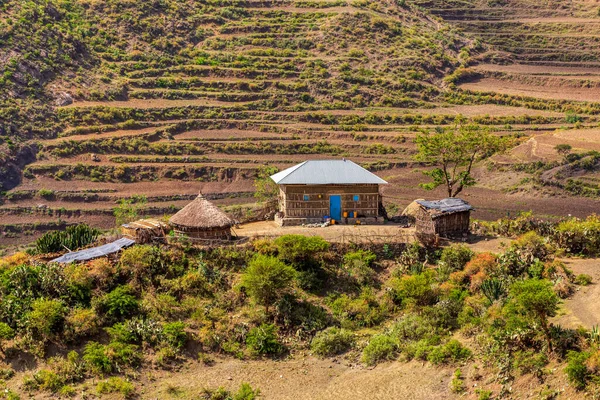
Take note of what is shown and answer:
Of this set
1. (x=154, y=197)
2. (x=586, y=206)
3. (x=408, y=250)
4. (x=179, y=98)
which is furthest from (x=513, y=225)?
(x=179, y=98)


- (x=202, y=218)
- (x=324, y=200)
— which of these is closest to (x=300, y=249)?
(x=202, y=218)

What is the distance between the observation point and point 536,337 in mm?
18828

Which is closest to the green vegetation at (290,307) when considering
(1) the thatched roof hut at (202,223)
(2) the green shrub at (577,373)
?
(1) the thatched roof hut at (202,223)

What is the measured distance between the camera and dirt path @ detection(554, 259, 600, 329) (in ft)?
64.1

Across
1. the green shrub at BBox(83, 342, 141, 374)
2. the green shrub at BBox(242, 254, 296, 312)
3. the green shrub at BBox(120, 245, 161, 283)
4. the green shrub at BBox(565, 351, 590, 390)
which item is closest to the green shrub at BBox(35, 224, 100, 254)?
the green shrub at BBox(120, 245, 161, 283)

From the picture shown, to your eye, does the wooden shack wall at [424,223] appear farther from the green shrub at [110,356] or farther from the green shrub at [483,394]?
the green shrub at [110,356]

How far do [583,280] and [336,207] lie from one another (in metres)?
11.5

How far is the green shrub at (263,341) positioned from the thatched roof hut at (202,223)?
227 inches

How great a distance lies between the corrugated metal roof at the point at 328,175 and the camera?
29875mm

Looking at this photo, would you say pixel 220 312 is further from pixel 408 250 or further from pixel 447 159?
pixel 447 159

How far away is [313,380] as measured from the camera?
20453mm

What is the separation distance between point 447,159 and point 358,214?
6.93m

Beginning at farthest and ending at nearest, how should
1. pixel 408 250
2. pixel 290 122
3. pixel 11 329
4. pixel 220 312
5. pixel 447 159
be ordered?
pixel 290 122, pixel 447 159, pixel 408 250, pixel 220 312, pixel 11 329

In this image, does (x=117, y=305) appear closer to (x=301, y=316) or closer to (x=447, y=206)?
(x=301, y=316)
